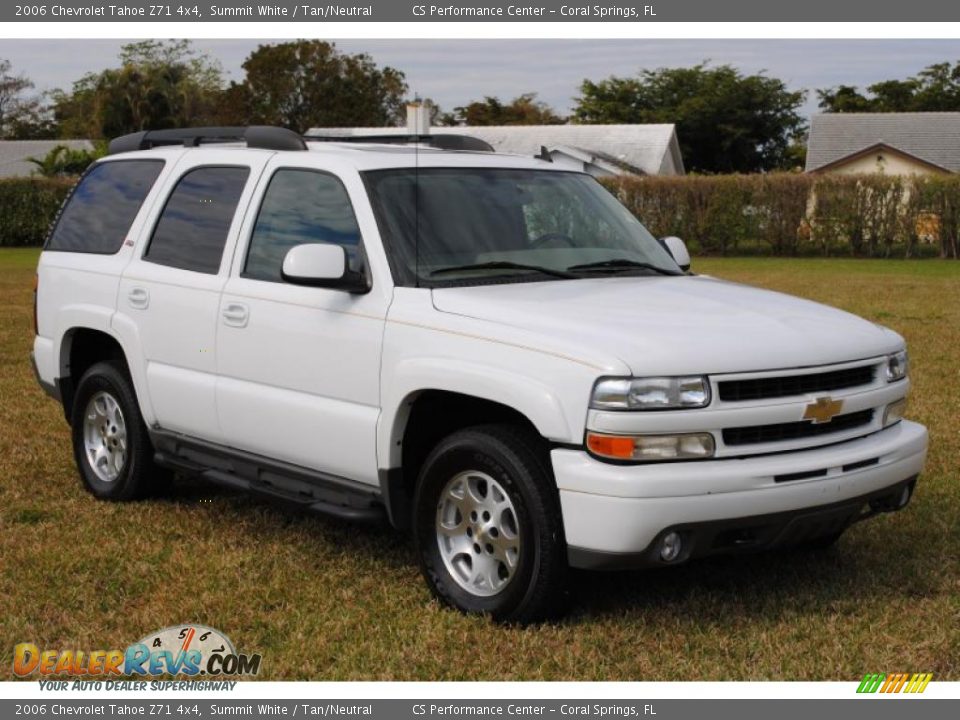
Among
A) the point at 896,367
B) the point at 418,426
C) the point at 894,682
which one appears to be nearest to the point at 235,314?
the point at 418,426

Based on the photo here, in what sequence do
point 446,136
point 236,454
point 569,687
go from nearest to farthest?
1. point 569,687
2. point 236,454
3. point 446,136

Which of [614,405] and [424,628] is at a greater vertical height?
[614,405]

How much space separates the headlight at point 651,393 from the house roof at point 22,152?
68.3m

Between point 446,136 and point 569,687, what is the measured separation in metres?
3.25

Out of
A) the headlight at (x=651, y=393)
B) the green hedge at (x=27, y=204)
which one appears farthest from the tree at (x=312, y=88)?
the headlight at (x=651, y=393)

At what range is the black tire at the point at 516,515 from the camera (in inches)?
186

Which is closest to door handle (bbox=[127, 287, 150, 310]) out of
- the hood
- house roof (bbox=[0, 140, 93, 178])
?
the hood

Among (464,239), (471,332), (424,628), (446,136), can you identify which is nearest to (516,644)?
(424,628)

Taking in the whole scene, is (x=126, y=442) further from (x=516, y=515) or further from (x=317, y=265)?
(x=516, y=515)

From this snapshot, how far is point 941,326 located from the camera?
1522 cm

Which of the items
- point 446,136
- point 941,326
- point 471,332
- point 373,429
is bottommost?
point 941,326

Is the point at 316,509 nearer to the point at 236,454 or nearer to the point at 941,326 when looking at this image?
the point at 236,454

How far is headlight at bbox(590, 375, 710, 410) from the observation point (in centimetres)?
450

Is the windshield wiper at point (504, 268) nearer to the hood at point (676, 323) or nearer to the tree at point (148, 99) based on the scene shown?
the hood at point (676, 323)
